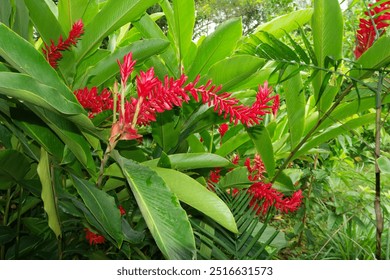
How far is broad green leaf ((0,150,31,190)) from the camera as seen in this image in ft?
3.61

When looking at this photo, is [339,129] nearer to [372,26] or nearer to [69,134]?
[372,26]

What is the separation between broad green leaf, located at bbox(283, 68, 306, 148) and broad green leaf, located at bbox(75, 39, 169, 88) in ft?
1.43

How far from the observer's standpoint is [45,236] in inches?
52.4

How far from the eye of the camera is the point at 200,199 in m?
0.99

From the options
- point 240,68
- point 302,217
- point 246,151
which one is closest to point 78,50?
point 240,68

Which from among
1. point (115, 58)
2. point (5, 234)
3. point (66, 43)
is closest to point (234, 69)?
point (115, 58)

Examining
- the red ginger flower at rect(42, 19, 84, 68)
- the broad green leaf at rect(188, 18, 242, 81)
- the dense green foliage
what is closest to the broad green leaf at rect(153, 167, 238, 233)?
the dense green foliage

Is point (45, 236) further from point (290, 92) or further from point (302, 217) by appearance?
point (302, 217)

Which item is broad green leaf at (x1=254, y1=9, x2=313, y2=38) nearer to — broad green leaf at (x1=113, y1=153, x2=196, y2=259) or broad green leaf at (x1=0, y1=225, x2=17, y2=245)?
broad green leaf at (x1=113, y1=153, x2=196, y2=259)

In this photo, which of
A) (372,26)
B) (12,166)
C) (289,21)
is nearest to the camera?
(12,166)

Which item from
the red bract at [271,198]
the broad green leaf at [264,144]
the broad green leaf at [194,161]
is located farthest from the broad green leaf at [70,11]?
the red bract at [271,198]

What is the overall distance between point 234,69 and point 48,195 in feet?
1.84

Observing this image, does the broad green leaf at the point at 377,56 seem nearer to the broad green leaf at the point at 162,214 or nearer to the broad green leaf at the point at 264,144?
the broad green leaf at the point at 264,144

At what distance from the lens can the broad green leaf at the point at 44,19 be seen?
1115 millimetres
